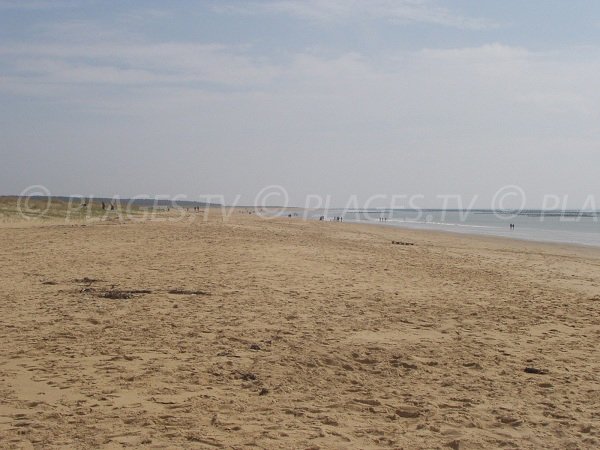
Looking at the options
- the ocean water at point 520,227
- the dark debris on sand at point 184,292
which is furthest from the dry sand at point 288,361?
the ocean water at point 520,227

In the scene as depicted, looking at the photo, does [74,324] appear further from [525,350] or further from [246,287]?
[525,350]

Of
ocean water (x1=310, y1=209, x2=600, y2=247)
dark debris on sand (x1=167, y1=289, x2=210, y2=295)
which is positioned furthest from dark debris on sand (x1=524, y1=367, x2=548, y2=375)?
ocean water (x1=310, y1=209, x2=600, y2=247)

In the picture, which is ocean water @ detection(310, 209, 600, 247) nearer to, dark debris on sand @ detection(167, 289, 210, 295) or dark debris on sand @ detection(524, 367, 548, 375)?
dark debris on sand @ detection(167, 289, 210, 295)

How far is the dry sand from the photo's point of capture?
4883 millimetres

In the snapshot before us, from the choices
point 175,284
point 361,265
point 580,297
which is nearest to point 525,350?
point 580,297

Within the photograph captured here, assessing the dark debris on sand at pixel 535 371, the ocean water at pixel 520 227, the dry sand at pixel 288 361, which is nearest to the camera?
the dry sand at pixel 288 361

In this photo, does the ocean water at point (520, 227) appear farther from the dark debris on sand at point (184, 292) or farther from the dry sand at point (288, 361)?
the dark debris on sand at point (184, 292)

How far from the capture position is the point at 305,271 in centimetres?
1498

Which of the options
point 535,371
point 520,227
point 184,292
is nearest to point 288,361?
point 535,371

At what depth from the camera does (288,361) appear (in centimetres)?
689

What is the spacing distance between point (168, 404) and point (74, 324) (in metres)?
3.55

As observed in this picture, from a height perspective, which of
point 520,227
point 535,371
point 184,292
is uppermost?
point 520,227

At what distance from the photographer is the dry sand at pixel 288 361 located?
488 cm

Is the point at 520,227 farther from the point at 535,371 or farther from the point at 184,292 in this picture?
the point at 535,371
